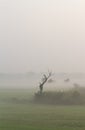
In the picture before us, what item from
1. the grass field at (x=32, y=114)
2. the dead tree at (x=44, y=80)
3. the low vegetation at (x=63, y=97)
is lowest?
the grass field at (x=32, y=114)

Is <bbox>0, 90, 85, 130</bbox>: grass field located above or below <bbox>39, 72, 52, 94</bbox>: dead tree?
below

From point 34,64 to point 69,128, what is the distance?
21.0 inches

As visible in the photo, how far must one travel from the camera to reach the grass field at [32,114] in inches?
75.7

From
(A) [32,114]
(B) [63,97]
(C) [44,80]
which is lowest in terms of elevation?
(A) [32,114]

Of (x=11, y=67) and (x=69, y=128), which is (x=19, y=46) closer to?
(x=11, y=67)

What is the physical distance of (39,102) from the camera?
199cm

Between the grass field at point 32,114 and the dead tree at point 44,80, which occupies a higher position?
the dead tree at point 44,80

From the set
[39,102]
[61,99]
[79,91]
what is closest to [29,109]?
[39,102]

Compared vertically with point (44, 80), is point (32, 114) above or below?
below

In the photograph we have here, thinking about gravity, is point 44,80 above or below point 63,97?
above

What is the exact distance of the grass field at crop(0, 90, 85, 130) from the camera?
1924 mm

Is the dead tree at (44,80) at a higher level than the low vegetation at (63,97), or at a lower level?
higher

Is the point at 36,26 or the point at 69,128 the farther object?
the point at 36,26

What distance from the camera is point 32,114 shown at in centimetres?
196
